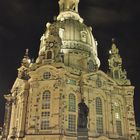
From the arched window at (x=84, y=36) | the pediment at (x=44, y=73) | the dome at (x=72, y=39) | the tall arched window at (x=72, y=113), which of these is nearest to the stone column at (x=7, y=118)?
the pediment at (x=44, y=73)

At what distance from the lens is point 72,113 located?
45438 millimetres

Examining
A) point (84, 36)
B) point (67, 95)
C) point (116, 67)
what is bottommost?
point (67, 95)

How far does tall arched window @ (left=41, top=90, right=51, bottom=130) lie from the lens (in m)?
43.5

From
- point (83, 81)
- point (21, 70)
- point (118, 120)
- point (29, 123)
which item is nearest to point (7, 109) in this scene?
point (21, 70)

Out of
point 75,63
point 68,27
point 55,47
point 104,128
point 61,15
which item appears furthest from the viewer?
point 61,15

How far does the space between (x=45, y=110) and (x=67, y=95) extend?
178 inches

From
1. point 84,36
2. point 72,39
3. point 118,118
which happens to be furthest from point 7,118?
point 84,36

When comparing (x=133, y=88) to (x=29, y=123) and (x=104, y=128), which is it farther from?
(x=29, y=123)

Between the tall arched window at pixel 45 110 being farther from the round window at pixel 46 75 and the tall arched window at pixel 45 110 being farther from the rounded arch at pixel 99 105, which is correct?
the rounded arch at pixel 99 105

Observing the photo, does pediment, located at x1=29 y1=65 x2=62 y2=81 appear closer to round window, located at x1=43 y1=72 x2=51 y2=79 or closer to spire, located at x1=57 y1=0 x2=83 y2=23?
round window, located at x1=43 y1=72 x2=51 y2=79

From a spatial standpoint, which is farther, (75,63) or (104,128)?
(75,63)

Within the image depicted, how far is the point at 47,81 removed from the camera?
152 ft

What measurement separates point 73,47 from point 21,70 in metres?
11.5

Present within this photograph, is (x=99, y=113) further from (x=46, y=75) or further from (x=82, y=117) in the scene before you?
(x=82, y=117)
